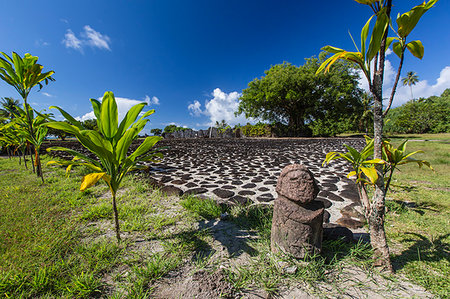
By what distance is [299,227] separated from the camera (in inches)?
49.2

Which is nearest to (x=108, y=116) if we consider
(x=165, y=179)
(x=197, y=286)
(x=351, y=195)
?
(x=197, y=286)

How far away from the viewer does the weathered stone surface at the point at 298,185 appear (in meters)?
1.23

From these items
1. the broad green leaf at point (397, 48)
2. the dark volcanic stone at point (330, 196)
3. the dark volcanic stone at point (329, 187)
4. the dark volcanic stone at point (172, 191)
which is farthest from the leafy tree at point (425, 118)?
the dark volcanic stone at point (172, 191)

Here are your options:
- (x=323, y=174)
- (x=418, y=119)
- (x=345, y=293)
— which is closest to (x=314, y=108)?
(x=418, y=119)

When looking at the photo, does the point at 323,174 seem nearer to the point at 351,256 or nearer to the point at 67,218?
the point at 351,256

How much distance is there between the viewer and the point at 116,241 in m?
1.60

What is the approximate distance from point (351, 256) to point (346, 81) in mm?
22029

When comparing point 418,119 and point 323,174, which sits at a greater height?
point 418,119

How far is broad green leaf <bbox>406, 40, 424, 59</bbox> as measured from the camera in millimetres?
1201

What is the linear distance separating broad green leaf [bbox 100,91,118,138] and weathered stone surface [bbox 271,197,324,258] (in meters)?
1.47

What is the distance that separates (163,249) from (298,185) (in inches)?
48.5

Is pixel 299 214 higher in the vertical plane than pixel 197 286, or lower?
higher

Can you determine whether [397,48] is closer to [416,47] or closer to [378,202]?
[416,47]

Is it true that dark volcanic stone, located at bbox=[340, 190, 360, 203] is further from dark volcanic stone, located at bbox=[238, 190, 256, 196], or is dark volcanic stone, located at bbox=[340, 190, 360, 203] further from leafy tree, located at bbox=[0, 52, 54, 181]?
leafy tree, located at bbox=[0, 52, 54, 181]
